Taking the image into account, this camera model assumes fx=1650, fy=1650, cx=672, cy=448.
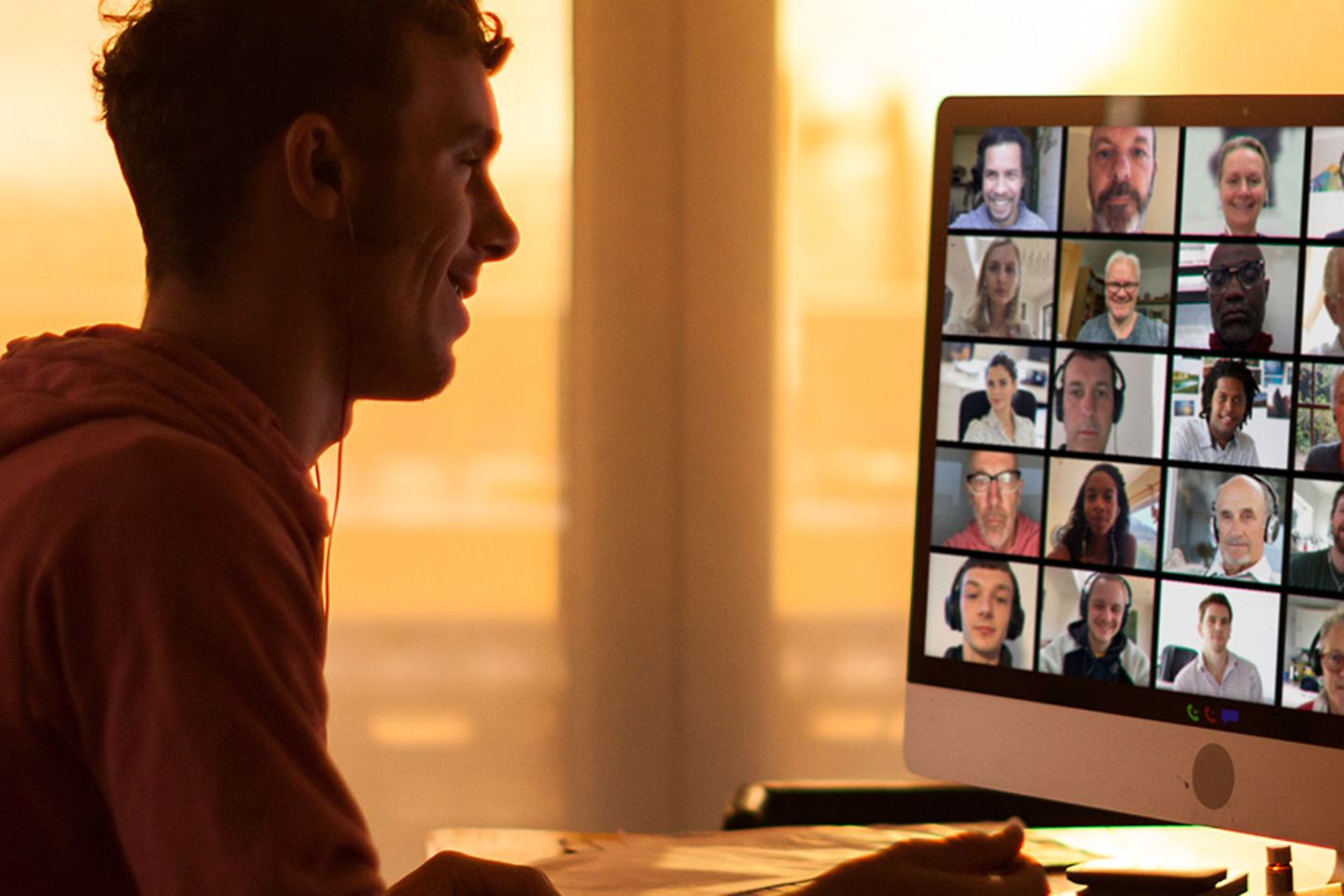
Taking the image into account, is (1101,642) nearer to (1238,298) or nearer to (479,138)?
(1238,298)

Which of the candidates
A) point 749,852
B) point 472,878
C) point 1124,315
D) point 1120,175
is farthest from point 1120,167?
point 472,878

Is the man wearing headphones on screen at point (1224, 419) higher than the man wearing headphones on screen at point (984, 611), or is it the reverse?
the man wearing headphones on screen at point (1224, 419)

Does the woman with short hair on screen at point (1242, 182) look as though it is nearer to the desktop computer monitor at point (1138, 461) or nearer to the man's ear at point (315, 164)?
the desktop computer monitor at point (1138, 461)

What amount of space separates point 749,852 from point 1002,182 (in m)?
0.60

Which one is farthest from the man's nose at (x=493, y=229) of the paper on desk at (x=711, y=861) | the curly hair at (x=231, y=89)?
the paper on desk at (x=711, y=861)

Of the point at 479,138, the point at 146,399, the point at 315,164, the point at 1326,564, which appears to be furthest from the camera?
the point at 1326,564

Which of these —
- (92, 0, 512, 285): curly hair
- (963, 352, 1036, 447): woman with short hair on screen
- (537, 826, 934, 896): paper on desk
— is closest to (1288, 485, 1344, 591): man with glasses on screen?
(963, 352, 1036, 447): woman with short hair on screen

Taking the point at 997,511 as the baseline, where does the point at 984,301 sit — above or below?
above

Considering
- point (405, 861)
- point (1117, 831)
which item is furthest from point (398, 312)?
point (405, 861)

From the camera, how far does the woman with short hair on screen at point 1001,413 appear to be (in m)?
1.32

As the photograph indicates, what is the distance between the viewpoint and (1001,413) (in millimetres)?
1333

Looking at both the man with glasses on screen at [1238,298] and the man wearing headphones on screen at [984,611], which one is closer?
the man with glasses on screen at [1238,298]

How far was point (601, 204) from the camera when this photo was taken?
264 cm

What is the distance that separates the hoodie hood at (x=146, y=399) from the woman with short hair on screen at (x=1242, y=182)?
0.72 m
